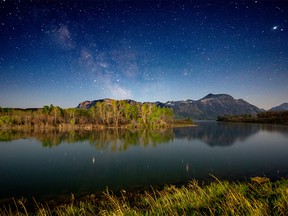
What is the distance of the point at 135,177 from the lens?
23875mm

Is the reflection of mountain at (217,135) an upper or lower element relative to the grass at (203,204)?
lower

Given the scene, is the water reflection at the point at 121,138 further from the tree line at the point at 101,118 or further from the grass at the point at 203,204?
the tree line at the point at 101,118

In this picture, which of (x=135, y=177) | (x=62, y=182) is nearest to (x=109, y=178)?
(x=135, y=177)

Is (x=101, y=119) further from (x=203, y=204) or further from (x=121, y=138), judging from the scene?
(x=203, y=204)

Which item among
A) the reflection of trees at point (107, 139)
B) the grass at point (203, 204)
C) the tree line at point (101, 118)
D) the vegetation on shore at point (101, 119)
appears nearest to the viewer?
the grass at point (203, 204)

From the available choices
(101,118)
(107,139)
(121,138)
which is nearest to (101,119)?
(101,118)

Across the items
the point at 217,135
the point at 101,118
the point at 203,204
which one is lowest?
the point at 217,135

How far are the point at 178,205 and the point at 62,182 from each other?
1789 cm

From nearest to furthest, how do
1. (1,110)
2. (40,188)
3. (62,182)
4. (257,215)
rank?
(257,215)
(40,188)
(62,182)
(1,110)

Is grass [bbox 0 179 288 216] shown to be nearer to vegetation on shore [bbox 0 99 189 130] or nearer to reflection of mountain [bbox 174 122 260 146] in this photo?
reflection of mountain [bbox 174 122 260 146]

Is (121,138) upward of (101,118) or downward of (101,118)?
downward

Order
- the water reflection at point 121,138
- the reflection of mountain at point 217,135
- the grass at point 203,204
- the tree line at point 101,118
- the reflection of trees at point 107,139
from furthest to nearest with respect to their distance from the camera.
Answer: the tree line at point 101,118, the reflection of mountain at point 217,135, the water reflection at point 121,138, the reflection of trees at point 107,139, the grass at point 203,204

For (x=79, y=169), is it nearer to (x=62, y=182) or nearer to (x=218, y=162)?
(x=62, y=182)

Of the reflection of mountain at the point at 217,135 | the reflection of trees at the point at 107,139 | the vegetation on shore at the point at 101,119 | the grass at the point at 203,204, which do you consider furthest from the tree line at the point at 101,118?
the grass at the point at 203,204
